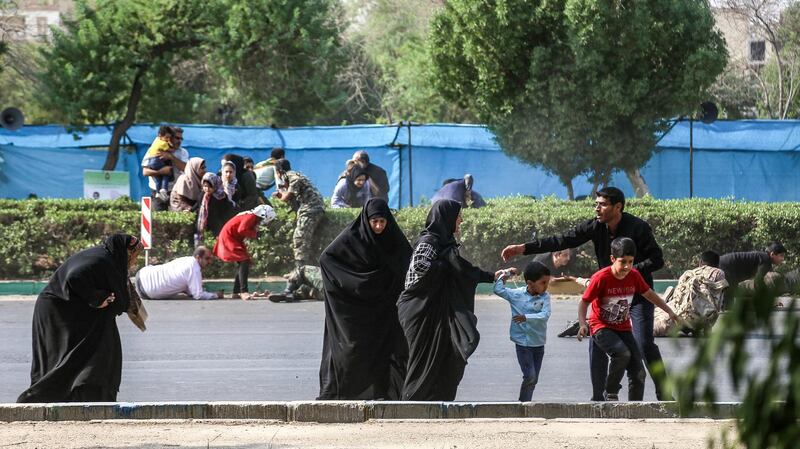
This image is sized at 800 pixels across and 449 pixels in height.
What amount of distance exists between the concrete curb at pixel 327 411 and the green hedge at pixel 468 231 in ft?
27.7

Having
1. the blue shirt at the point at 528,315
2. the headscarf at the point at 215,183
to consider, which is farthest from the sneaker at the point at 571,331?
the headscarf at the point at 215,183

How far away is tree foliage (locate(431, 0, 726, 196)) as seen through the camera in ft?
66.9

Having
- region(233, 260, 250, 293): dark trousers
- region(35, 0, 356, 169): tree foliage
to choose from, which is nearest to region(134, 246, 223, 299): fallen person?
region(233, 260, 250, 293): dark trousers

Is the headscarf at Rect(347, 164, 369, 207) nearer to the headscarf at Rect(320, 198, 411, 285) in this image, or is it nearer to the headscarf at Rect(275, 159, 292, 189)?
the headscarf at Rect(275, 159, 292, 189)

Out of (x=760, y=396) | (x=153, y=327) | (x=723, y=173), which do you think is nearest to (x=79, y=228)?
(x=153, y=327)

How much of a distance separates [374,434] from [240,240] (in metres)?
8.82

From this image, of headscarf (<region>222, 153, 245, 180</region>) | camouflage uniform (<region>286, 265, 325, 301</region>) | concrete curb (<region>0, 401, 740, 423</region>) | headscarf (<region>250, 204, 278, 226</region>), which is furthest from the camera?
headscarf (<region>222, 153, 245, 180</region>)

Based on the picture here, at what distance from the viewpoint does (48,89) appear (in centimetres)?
2620

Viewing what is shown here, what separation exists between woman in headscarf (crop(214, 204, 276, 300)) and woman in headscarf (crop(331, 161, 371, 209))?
2.72m

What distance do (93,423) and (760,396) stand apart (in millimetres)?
5717

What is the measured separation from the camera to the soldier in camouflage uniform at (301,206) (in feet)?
50.7

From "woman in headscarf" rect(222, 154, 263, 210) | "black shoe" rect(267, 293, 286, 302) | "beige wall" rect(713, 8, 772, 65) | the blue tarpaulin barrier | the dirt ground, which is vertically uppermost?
"beige wall" rect(713, 8, 772, 65)

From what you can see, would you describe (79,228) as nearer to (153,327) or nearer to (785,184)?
(153,327)

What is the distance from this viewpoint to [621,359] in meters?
7.77
